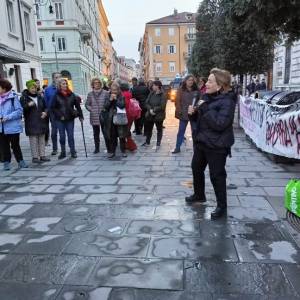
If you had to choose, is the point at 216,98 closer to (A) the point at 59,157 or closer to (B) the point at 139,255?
(B) the point at 139,255

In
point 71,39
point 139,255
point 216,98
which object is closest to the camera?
point 139,255

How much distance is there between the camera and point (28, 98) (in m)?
7.84

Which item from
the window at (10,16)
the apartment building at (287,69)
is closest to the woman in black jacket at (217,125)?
the apartment building at (287,69)

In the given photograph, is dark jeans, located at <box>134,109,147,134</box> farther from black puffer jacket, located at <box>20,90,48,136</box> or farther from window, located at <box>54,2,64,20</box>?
window, located at <box>54,2,64,20</box>

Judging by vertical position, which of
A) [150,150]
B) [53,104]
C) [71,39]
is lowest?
[150,150]

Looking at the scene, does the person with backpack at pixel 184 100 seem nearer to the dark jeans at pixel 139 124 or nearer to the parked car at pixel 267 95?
the parked car at pixel 267 95

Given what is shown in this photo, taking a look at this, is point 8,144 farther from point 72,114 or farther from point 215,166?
point 215,166

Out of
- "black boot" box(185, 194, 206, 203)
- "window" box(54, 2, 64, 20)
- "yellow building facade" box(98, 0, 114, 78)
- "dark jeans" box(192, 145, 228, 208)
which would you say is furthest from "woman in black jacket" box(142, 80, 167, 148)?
"yellow building facade" box(98, 0, 114, 78)

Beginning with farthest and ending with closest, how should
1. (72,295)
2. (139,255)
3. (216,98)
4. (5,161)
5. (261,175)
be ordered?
1. (5,161)
2. (261,175)
3. (216,98)
4. (139,255)
5. (72,295)

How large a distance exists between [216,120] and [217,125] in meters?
0.06

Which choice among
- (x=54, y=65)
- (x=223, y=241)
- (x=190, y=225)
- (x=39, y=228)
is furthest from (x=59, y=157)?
(x=54, y=65)

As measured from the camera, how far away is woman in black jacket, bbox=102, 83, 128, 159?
8406mm

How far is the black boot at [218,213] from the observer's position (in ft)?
14.8

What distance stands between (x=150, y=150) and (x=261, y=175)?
344 cm
